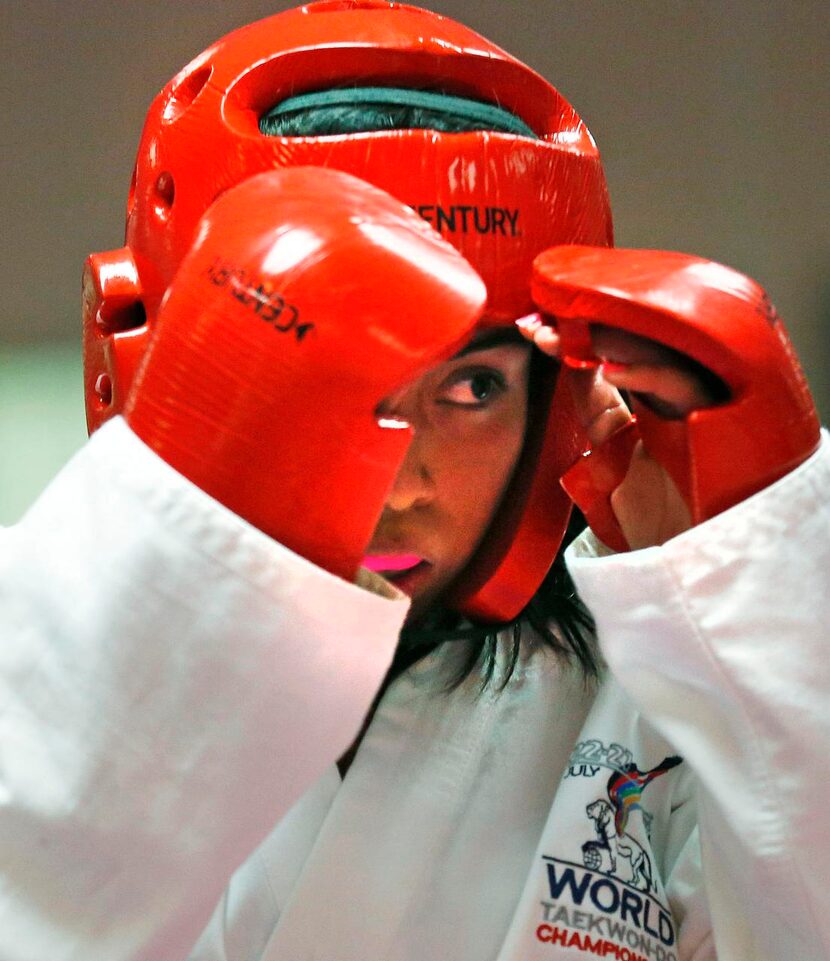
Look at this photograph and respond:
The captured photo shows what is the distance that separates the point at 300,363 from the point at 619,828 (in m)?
0.43

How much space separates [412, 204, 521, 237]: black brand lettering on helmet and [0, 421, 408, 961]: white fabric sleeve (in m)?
0.26

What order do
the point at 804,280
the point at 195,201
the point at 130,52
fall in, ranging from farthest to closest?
the point at 804,280 → the point at 130,52 → the point at 195,201

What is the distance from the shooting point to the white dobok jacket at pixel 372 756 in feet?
1.83

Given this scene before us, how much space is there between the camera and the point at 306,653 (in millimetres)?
570

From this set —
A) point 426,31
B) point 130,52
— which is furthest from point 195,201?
point 130,52

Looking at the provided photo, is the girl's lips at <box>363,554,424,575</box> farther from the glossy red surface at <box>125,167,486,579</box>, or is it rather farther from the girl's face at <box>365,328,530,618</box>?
the glossy red surface at <box>125,167,486,579</box>

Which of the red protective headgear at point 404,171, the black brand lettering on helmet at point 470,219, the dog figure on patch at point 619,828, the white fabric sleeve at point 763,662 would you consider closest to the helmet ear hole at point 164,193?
the red protective headgear at point 404,171

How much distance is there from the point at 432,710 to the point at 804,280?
4.25 ft

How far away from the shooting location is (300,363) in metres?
0.55

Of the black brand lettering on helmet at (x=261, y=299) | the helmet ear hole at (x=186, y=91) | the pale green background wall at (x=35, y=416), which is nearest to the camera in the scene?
the black brand lettering on helmet at (x=261, y=299)

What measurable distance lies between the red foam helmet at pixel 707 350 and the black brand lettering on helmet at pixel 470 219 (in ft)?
0.25

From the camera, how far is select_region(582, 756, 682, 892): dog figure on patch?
2.55ft

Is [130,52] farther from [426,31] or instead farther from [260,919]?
[260,919]

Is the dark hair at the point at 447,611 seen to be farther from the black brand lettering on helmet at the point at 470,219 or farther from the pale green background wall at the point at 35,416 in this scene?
the pale green background wall at the point at 35,416
